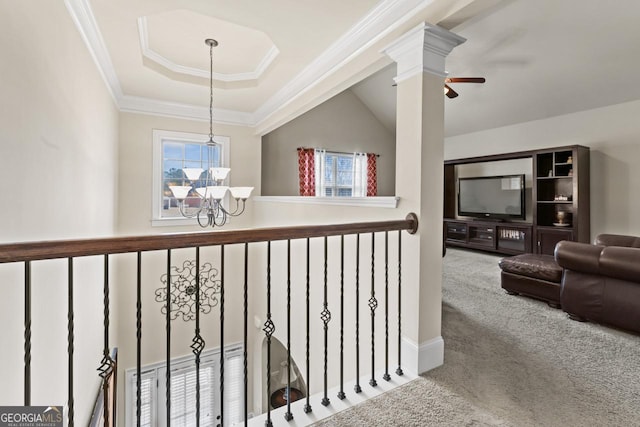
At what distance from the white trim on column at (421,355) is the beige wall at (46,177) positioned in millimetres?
2152

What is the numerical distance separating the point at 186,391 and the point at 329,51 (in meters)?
5.85

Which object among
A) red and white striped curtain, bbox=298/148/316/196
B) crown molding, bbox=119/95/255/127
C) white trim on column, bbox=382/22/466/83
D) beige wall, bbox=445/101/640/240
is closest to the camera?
white trim on column, bbox=382/22/466/83

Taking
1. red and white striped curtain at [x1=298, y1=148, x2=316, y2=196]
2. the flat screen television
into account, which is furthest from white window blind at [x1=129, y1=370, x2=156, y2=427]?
the flat screen television

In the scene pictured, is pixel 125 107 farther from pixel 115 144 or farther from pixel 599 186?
pixel 599 186

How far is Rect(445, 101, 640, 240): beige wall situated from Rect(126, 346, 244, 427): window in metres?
6.69

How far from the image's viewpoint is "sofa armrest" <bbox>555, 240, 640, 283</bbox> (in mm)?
2348

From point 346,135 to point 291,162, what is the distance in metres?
1.57

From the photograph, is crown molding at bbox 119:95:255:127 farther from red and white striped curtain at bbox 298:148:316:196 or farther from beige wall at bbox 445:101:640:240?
beige wall at bbox 445:101:640:240

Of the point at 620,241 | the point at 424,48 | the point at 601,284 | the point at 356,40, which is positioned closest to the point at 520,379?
the point at 601,284

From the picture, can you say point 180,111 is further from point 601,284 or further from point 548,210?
point 548,210

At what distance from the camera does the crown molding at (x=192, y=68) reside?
2885 mm

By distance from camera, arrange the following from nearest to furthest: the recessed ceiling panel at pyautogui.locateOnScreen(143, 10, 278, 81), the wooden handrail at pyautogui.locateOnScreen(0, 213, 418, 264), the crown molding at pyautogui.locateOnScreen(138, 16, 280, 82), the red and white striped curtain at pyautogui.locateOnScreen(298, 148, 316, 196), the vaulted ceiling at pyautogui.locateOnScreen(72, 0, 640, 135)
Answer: the wooden handrail at pyautogui.locateOnScreen(0, 213, 418, 264) < the vaulted ceiling at pyautogui.locateOnScreen(72, 0, 640, 135) < the recessed ceiling panel at pyautogui.locateOnScreen(143, 10, 278, 81) < the crown molding at pyautogui.locateOnScreen(138, 16, 280, 82) < the red and white striped curtain at pyautogui.locateOnScreen(298, 148, 316, 196)

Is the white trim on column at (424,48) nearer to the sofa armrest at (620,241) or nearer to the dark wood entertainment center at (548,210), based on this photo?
the sofa armrest at (620,241)

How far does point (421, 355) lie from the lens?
6.54 feet
